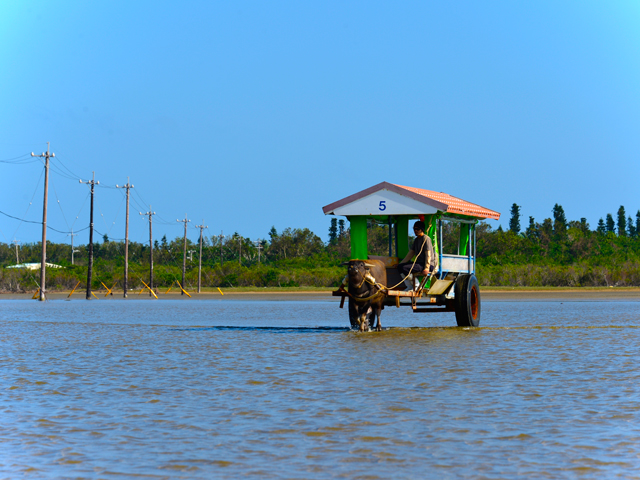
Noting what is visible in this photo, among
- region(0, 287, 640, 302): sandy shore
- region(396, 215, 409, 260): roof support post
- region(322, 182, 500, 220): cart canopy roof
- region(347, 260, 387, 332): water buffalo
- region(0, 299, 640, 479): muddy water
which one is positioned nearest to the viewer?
region(0, 299, 640, 479): muddy water

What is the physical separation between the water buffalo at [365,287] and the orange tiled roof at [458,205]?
2007 millimetres

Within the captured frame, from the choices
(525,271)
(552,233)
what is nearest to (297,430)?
(525,271)

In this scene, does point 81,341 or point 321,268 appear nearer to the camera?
point 81,341

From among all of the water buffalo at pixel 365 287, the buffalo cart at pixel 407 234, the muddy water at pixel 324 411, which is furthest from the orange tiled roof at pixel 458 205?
the muddy water at pixel 324 411

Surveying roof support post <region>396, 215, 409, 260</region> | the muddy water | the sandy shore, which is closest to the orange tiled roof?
Result: roof support post <region>396, 215, 409, 260</region>

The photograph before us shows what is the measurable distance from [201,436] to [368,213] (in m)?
12.8

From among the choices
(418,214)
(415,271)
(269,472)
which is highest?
(418,214)

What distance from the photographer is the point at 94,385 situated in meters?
10.7

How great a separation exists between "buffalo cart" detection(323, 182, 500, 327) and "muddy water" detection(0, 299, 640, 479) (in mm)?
3706

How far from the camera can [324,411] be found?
28.1 ft

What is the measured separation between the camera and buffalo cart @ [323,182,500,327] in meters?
19.4

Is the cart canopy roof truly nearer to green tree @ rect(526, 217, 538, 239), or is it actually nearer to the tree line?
the tree line

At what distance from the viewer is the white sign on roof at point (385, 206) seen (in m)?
19.4

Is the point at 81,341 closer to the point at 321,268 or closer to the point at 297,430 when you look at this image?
the point at 297,430
